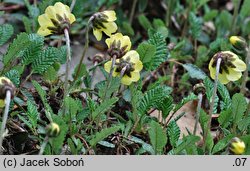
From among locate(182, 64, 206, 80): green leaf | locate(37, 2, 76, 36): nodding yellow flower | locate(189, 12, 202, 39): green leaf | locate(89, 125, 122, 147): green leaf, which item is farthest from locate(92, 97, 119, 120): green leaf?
locate(189, 12, 202, 39): green leaf

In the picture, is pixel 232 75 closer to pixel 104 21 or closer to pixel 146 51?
pixel 146 51

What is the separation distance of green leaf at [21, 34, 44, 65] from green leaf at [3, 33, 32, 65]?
62 millimetres

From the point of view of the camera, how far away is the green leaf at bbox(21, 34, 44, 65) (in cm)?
263

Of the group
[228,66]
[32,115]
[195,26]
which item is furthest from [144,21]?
[32,115]

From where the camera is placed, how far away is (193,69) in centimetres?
307

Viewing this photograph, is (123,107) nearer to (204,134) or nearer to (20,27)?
(204,134)

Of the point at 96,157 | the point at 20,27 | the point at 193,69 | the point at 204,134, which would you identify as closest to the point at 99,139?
the point at 96,157

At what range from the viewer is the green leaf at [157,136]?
2332 mm

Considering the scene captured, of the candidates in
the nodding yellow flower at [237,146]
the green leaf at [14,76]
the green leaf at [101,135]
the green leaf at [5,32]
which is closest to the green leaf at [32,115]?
the green leaf at [14,76]

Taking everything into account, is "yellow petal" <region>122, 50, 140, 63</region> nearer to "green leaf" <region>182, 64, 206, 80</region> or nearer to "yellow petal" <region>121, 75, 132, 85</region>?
"yellow petal" <region>121, 75, 132, 85</region>

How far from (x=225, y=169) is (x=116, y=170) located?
0.40 metres

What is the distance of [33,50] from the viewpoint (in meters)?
2.65

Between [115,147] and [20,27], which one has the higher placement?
[20,27]

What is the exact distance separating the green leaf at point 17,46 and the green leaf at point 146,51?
0.47 m
